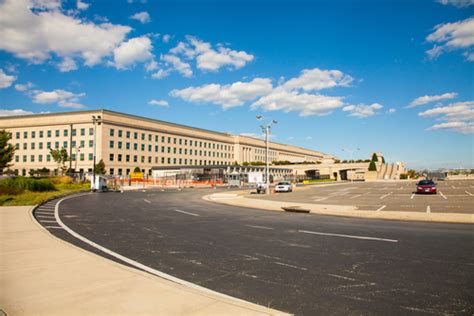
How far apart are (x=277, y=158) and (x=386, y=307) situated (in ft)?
582

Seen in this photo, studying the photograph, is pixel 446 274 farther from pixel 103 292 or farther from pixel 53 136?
pixel 53 136

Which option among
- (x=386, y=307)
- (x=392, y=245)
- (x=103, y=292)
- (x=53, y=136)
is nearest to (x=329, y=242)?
(x=392, y=245)

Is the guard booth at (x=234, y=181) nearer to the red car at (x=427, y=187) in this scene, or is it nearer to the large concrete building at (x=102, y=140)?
the red car at (x=427, y=187)

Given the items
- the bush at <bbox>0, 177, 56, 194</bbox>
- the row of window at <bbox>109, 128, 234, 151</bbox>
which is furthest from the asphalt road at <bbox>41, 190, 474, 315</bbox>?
the row of window at <bbox>109, 128, 234, 151</bbox>

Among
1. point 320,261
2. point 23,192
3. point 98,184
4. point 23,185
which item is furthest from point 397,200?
point 98,184

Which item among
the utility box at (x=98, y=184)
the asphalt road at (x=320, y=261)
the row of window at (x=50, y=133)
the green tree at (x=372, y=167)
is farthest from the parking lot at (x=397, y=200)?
the row of window at (x=50, y=133)

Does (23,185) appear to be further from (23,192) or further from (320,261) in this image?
(320,261)

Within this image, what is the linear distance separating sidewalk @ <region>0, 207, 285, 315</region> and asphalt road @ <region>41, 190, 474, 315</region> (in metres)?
0.71

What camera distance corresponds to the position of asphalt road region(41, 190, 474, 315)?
5.33m

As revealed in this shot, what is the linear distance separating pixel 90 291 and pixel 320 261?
4884mm

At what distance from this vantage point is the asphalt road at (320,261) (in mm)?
5332

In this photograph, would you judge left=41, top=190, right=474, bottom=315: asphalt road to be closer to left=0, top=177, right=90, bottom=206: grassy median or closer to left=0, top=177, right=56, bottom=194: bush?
left=0, top=177, right=90, bottom=206: grassy median

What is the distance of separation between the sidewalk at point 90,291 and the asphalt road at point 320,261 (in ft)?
2.34

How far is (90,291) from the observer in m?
5.50
